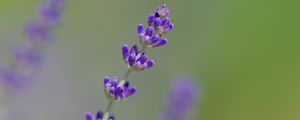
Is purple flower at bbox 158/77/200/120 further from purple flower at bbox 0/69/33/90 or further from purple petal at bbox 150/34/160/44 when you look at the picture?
purple petal at bbox 150/34/160/44

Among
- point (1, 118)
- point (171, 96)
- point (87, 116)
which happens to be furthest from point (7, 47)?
point (87, 116)

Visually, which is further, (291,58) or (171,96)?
(291,58)

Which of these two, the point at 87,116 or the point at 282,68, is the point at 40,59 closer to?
the point at 87,116

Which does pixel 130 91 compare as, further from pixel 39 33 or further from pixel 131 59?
pixel 39 33

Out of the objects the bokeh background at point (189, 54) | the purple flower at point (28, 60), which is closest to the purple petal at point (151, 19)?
the purple flower at point (28, 60)

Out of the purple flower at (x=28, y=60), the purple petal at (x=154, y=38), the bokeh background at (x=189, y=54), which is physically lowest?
the purple petal at (x=154, y=38)

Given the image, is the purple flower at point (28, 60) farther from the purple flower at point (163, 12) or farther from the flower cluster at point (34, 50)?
the purple flower at point (163, 12)
